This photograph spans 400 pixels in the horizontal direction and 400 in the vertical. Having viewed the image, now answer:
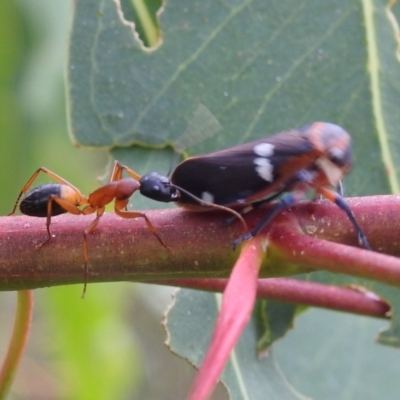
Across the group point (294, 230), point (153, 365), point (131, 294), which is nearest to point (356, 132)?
point (294, 230)

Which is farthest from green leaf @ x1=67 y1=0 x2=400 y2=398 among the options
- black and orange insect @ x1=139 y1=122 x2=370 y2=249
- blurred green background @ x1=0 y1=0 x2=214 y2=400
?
black and orange insect @ x1=139 y1=122 x2=370 y2=249

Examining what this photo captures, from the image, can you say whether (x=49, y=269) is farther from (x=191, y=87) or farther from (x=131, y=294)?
(x=131, y=294)

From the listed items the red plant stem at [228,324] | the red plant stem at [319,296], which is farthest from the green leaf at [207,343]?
the red plant stem at [228,324]

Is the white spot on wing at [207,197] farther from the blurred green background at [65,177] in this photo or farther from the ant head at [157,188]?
the blurred green background at [65,177]

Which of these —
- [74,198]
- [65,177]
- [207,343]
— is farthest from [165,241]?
[65,177]

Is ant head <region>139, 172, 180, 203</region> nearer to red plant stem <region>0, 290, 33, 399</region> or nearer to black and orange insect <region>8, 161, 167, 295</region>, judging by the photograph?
black and orange insect <region>8, 161, 167, 295</region>

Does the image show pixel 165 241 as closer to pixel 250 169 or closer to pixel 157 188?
pixel 250 169
